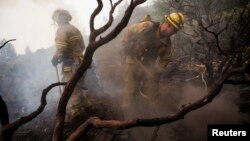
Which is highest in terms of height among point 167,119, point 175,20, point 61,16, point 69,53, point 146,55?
point 61,16

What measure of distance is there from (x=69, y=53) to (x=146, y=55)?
1.79m

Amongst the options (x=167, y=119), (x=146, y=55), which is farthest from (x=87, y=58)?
(x=146, y=55)

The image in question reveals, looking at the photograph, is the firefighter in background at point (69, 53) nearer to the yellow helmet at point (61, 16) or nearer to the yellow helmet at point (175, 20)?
the yellow helmet at point (61, 16)

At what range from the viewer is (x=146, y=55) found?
6.61m

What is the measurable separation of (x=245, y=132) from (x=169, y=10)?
6.89 m

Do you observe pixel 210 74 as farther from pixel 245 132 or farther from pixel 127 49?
pixel 245 132

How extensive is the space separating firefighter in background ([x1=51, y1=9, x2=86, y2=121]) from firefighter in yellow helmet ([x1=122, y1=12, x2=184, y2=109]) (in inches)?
42.6

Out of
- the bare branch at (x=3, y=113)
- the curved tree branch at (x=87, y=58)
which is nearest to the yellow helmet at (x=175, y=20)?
the curved tree branch at (x=87, y=58)

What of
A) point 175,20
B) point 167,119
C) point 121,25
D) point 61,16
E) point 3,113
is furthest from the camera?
point 61,16

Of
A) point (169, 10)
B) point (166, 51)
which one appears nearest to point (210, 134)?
point (166, 51)

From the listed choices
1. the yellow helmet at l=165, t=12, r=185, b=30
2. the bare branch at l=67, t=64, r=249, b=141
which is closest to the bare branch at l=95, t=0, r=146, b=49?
the bare branch at l=67, t=64, r=249, b=141

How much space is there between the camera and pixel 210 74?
7.02 m

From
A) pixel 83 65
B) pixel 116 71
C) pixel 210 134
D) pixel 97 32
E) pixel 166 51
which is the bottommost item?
pixel 116 71

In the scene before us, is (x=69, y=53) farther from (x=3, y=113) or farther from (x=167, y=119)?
(x=167, y=119)
